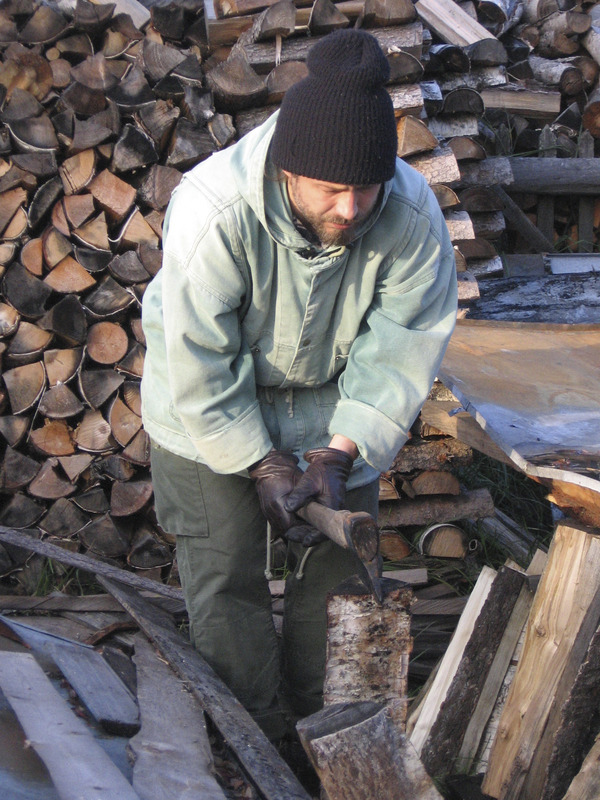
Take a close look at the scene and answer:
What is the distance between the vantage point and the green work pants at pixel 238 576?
2.64m

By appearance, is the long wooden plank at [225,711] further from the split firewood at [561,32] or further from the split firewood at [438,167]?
the split firewood at [561,32]

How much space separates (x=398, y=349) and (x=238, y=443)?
0.53m

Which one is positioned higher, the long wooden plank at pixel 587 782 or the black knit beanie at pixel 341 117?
the black knit beanie at pixel 341 117

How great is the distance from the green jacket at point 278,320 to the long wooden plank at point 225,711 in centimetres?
64

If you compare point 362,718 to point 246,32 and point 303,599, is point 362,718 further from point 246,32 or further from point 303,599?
point 246,32

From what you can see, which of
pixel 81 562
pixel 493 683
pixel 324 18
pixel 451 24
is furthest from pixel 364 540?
pixel 451 24

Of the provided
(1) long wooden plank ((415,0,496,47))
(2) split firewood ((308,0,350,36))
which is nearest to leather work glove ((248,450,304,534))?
(2) split firewood ((308,0,350,36))

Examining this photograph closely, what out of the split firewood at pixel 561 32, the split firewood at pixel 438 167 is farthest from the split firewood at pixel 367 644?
the split firewood at pixel 561 32

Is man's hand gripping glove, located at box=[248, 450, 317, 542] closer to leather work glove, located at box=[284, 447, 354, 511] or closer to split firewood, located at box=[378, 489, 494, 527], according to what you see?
leather work glove, located at box=[284, 447, 354, 511]

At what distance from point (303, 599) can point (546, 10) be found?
18.4 ft

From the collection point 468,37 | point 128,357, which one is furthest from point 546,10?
point 128,357

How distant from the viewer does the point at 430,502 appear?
409 centimetres

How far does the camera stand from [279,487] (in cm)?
233

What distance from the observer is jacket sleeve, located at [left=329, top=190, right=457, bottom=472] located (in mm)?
2436
